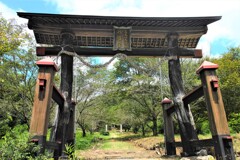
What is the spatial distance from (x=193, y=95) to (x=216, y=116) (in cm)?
111

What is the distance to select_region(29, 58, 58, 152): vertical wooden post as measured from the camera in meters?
3.35

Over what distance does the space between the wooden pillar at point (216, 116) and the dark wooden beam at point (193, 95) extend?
0.42 metres

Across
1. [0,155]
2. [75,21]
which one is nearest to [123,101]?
[75,21]

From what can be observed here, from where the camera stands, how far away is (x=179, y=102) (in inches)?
213

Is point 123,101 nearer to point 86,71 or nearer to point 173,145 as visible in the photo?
point 86,71

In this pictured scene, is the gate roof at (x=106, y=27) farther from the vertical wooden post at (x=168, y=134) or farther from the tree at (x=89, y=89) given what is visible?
the tree at (x=89, y=89)

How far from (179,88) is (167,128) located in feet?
5.94

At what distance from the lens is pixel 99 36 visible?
20.2ft

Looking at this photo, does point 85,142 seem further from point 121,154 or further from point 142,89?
point 121,154

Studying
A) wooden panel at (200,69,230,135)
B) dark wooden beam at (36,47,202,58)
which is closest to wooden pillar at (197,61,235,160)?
wooden panel at (200,69,230,135)

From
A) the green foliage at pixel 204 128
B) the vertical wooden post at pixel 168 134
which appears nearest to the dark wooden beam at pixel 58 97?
the vertical wooden post at pixel 168 134

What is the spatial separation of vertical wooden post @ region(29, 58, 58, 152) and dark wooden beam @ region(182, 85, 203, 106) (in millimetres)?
3181

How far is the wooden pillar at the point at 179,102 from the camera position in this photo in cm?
517

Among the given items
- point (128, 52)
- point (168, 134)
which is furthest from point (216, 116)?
point (128, 52)
